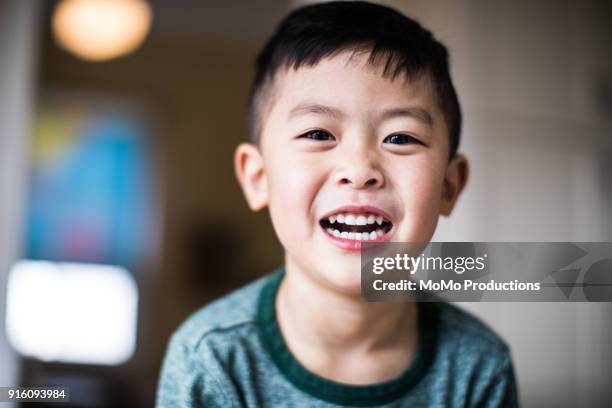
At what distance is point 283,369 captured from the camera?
0.61 m

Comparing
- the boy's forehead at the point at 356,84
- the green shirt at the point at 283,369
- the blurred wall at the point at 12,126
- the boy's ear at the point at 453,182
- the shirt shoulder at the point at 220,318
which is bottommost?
the green shirt at the point at 283,369

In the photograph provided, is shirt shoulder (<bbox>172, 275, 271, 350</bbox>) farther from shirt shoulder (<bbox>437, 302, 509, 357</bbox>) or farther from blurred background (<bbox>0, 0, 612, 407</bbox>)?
blurred background (<bbox>0, 0, 612, 407</bbox>)

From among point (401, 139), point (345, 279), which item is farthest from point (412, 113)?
point (345, 279)

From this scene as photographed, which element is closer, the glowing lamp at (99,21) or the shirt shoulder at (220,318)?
the shirt shoulder at (220,318)

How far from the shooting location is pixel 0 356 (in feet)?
4.91

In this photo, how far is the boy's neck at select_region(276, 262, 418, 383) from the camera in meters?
0.61

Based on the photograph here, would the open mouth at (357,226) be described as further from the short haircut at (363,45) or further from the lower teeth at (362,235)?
the short haircut at (363,45)

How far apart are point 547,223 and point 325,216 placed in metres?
1.37

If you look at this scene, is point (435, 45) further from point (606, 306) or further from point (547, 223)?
point (606, 306)

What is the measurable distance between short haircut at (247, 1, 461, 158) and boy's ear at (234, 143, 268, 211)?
0.6 inches

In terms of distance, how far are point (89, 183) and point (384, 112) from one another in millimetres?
2952

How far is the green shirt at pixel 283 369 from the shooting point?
0.60 m

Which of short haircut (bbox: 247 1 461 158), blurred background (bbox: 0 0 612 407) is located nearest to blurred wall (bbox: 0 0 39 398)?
blurred background (bbox: 0 0 612 407)

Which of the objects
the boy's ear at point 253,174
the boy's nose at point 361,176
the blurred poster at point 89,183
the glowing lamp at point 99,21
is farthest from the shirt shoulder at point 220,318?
the blurred poster at point 89,183
